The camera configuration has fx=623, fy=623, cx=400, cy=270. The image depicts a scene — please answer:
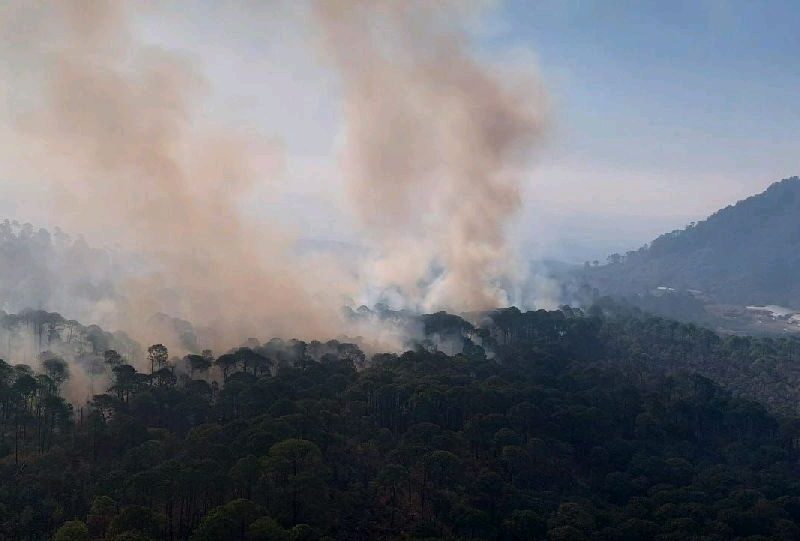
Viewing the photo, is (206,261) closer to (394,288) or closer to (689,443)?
(394,288)

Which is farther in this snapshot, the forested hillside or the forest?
the forested hillside

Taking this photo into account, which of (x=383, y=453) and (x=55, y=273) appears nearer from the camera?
(x=383, y=453)

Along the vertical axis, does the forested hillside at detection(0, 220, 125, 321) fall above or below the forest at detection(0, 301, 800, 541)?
above

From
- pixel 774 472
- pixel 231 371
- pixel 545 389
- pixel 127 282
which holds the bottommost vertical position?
pixel 774 472

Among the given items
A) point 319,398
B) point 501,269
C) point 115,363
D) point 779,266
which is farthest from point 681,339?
point 779,266

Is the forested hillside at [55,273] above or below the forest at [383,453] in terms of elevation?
above

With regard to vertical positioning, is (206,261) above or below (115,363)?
above

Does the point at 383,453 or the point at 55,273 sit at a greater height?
the point at 55,273

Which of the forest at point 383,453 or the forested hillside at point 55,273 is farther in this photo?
the forested hillside at point 55,273
